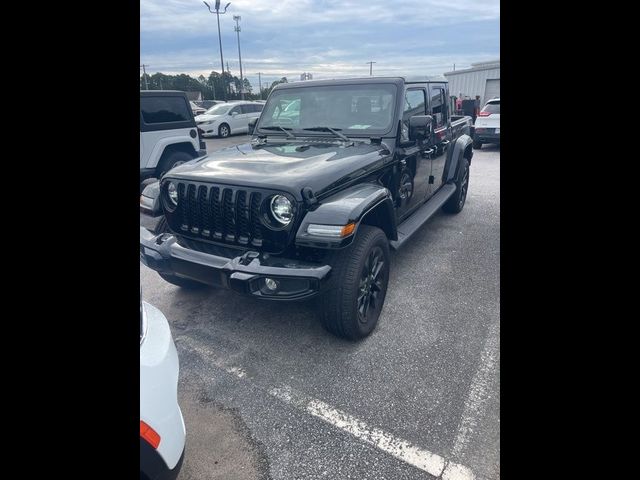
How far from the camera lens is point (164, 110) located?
7.99 m

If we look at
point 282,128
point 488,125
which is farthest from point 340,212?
point 488,125

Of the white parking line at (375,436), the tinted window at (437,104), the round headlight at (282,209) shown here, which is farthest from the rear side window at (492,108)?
the white parking line at (375,436)

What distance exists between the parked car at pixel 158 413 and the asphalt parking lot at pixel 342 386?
2.15ft

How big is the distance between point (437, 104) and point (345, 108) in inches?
62.4

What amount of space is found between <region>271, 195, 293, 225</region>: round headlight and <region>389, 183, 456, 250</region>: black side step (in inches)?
44.3

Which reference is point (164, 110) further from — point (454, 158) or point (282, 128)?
point (454, 158)

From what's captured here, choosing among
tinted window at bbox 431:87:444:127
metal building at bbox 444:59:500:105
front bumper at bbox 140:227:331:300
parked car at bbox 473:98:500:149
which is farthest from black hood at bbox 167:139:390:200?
metal building at bbox 444:59:500:105

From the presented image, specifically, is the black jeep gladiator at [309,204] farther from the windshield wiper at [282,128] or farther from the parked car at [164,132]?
the parked car at [164,132]

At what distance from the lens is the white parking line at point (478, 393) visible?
7.15 feet

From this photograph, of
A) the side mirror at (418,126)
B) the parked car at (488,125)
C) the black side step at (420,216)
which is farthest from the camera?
the parked car at (488,125)

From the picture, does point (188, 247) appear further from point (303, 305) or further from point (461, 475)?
point (461, 475)

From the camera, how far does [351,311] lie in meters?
2.82
